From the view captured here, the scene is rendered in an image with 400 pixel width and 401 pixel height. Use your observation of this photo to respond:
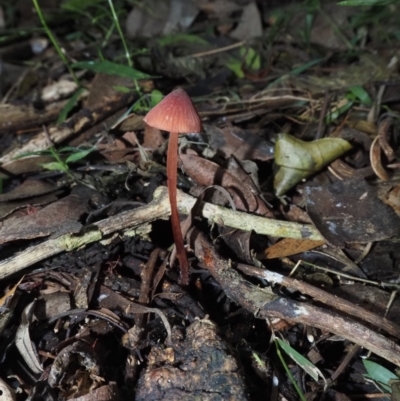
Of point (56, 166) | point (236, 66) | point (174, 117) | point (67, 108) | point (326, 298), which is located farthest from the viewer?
point (236, 66)

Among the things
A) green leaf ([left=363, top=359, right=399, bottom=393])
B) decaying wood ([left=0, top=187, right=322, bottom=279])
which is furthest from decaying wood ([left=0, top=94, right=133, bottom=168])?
green leaf ([left=363, top=359, right=399, bottom=393])

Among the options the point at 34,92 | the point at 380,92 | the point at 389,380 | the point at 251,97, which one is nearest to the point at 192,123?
the point at 389,380

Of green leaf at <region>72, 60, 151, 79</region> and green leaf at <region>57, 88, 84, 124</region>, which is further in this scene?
green leaf at <region>57, 88, 84, 124</region>

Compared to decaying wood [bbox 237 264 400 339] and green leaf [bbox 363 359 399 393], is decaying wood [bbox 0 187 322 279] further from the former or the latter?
green leaf [bbox 363 359 399 393]

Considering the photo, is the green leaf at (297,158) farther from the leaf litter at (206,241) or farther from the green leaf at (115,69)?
the green leaf at (115,69)

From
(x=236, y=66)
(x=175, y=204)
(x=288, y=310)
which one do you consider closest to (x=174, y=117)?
(x=175, y=204)

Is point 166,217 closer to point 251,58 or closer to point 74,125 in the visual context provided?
point 74,125

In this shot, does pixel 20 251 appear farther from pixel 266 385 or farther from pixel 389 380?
pixel 389 380
